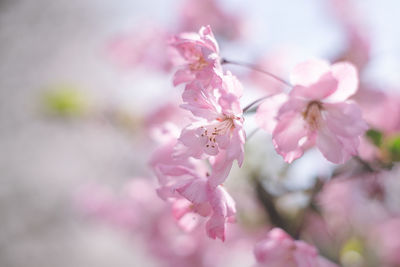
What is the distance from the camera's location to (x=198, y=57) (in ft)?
1.92

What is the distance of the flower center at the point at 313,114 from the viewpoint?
0.56 meters

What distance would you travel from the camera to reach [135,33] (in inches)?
54.8

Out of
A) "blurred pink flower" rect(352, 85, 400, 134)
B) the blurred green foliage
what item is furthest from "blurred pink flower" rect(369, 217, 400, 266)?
the blurred green foliage

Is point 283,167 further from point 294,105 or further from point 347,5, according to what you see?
point 347,5

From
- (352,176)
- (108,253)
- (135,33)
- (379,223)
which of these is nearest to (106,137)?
(108,253)

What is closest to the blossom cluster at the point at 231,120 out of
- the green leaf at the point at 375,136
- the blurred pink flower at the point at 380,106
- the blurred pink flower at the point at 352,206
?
the green leaf at the point at 375,136

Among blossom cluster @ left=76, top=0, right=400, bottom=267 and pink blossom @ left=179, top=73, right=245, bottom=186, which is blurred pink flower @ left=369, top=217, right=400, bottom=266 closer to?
blossom cluster @ left=76, top=0, right=400, bottom=267

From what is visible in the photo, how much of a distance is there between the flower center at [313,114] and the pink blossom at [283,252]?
0.55ft

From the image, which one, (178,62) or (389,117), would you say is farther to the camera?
(389,117)

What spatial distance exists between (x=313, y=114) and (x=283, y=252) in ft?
0.67

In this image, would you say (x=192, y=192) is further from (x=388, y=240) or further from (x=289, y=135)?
(x=388, y=240)

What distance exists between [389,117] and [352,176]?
0.35 metres

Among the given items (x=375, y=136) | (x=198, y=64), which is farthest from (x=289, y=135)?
(x=375, y=136)

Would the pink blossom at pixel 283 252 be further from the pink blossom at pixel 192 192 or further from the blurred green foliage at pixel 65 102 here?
the blurred green foliage at pixel 65 102
